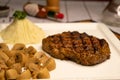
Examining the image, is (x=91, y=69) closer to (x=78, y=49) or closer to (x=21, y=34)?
(x=78, y=49)

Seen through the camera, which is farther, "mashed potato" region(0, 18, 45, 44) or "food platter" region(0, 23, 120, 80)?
"mashed potato" region(0, 18, 45, 44)

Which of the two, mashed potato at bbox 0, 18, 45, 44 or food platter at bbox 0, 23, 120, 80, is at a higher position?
mashed potato at bbox 0, 18, 45, 44

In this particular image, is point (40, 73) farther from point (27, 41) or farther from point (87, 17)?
point (87, 17)

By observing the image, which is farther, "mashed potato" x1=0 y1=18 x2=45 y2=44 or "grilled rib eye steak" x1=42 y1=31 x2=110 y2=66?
"mashed potato" x1=0 y1=18 x2=45 y2=44

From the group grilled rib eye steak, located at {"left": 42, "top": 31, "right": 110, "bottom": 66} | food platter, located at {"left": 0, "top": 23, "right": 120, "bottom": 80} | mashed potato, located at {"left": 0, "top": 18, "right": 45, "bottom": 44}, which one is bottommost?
food platter, located at {"left": 0, "top": 23, "right": 120, "bottom": 80}

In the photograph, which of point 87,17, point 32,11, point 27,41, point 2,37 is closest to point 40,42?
point 27,41

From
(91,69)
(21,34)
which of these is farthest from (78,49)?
(21,34)

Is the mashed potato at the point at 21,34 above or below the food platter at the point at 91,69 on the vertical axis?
above
